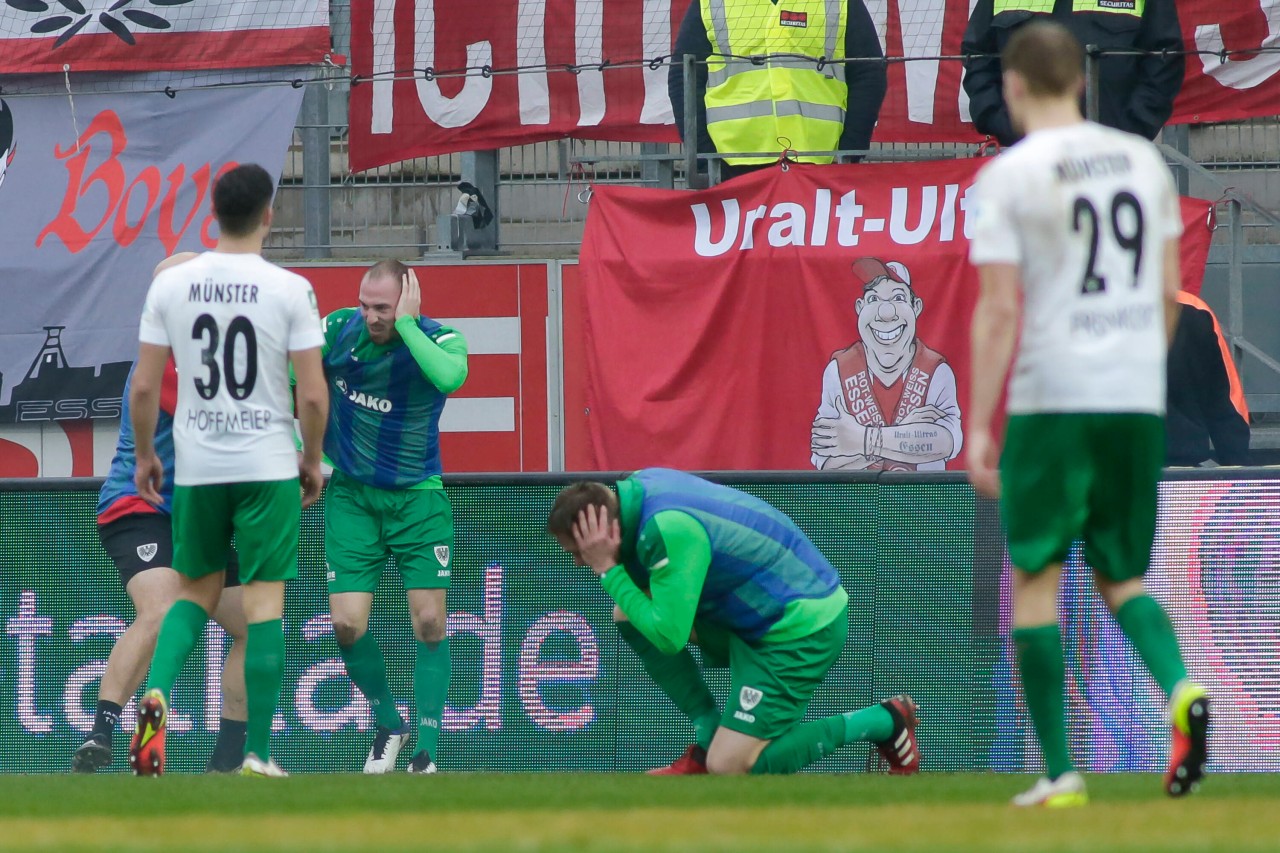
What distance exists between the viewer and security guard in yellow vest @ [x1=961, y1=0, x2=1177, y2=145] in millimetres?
9391

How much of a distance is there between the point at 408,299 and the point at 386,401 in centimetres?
45

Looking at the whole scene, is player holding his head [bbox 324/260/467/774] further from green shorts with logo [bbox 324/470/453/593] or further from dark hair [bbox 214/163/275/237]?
dark hair [bbox 214/163/275/237]

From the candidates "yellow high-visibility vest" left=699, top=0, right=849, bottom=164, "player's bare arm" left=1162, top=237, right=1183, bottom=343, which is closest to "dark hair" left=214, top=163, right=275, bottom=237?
"player's bare arm" left=1162, top=237, right=1183, bottom=343

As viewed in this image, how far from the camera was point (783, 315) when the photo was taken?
30.9 ft

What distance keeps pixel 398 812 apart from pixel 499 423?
204 inches

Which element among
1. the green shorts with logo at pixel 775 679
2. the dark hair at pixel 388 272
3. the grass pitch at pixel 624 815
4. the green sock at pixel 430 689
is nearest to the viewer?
the grass pitch at pixel 624 815

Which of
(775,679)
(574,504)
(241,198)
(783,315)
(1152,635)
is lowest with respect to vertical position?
(775,679)

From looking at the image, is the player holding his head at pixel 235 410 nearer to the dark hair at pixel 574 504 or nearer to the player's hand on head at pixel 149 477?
the player's hand on head at pixel 149 477

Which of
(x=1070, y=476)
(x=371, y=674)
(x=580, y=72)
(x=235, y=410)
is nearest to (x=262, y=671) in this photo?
(x=235, y=410)

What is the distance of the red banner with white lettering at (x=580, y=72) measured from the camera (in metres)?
10.3

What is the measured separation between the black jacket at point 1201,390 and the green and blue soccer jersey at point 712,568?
9.40 ft

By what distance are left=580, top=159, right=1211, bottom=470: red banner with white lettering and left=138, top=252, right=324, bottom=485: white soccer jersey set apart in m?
3.45

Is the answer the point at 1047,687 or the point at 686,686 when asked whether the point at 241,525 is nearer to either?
the point at 686,686

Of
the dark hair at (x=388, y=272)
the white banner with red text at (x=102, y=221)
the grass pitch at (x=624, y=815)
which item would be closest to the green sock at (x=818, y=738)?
the grass pitch at (x=624, y=815)
